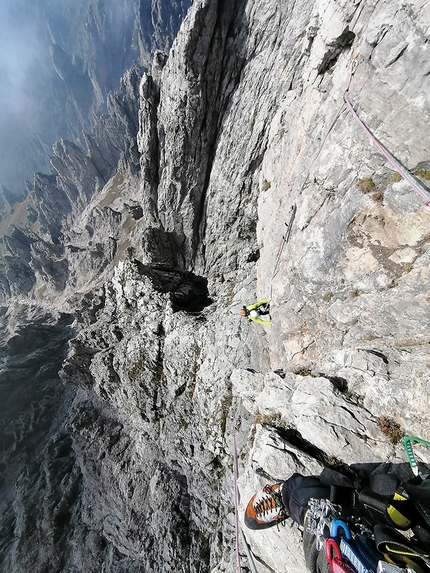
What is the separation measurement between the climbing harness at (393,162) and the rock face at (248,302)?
20 centimetres

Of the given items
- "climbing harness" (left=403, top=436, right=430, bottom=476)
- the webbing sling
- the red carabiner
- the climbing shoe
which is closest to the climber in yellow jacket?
the climbing shoe

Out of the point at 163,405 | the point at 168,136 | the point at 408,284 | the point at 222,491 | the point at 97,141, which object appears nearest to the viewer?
the point at 408,284

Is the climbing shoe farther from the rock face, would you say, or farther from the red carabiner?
the red carabiner

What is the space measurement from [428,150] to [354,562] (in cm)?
926

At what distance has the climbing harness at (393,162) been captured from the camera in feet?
22.3

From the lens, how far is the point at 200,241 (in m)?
35.4

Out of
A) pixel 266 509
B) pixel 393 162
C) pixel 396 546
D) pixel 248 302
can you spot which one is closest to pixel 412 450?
pixel 396 546

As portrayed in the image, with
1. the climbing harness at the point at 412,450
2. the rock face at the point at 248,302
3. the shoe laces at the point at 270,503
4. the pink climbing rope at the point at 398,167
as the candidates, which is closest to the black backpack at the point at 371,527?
the climbing harness at the point at 412,450

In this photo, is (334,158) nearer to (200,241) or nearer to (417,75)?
(417,75)

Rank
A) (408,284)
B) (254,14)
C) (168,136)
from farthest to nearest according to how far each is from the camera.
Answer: (168,136) < (254,14) < (408,284)

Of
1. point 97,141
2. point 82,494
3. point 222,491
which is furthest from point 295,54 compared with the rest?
point 97,141

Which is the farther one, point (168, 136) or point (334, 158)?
point (168, 136)

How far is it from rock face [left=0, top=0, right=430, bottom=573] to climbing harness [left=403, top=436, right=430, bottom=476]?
57 cm

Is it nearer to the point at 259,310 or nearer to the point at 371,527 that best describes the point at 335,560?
the point at 371,527
